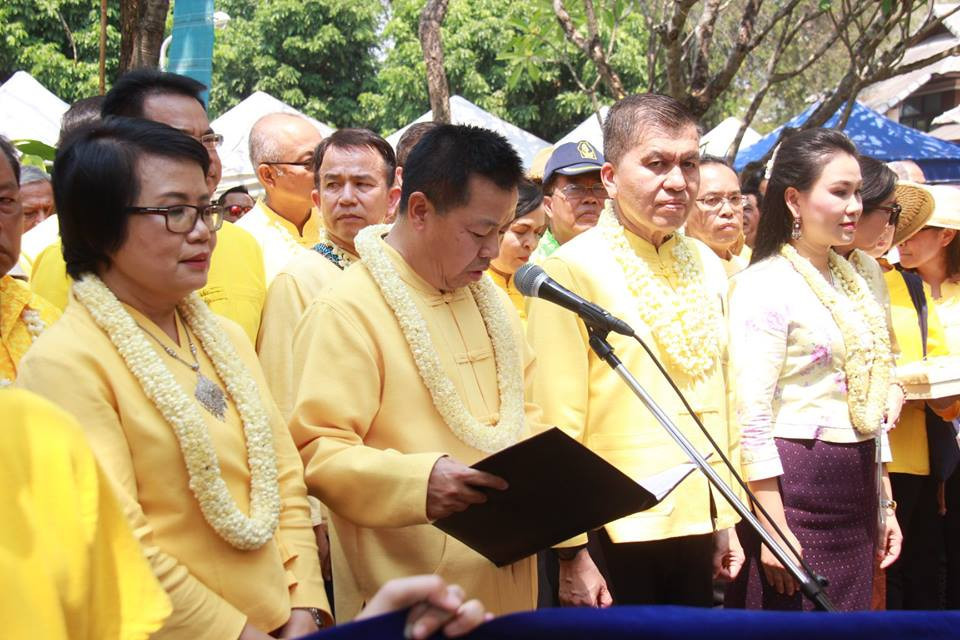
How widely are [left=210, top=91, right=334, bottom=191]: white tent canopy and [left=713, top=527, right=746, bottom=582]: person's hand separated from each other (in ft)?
32.9

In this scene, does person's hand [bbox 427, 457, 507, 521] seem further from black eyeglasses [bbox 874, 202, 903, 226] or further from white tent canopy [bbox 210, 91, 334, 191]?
white tent canopy [bbox 210, 91, 334, 191]

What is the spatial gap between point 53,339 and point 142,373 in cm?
19

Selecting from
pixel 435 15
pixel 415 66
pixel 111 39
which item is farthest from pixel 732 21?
pixel 435 15

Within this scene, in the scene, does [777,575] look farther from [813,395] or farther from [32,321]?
[32,321]

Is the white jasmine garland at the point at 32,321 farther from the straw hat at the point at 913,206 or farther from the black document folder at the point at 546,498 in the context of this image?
the straw hat at the point at 913,206

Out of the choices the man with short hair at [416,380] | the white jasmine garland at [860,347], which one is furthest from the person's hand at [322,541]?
the white jasmine garland at [860,347]

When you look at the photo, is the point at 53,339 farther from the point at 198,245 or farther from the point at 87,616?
the point at 87,616

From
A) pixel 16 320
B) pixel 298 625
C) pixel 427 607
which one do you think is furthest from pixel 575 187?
pixel 427 607

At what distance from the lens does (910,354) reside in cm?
484

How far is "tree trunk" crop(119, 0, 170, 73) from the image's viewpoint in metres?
4.73

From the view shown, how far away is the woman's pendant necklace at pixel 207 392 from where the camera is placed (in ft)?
7.61

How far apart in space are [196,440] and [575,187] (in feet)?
10.7

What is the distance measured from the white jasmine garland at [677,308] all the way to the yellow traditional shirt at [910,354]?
62.6 inches

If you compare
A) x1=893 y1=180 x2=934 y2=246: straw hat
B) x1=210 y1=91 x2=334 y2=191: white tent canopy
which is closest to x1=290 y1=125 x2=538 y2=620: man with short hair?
x1=893 y1=180 x2=934 y2=246: straw hat
